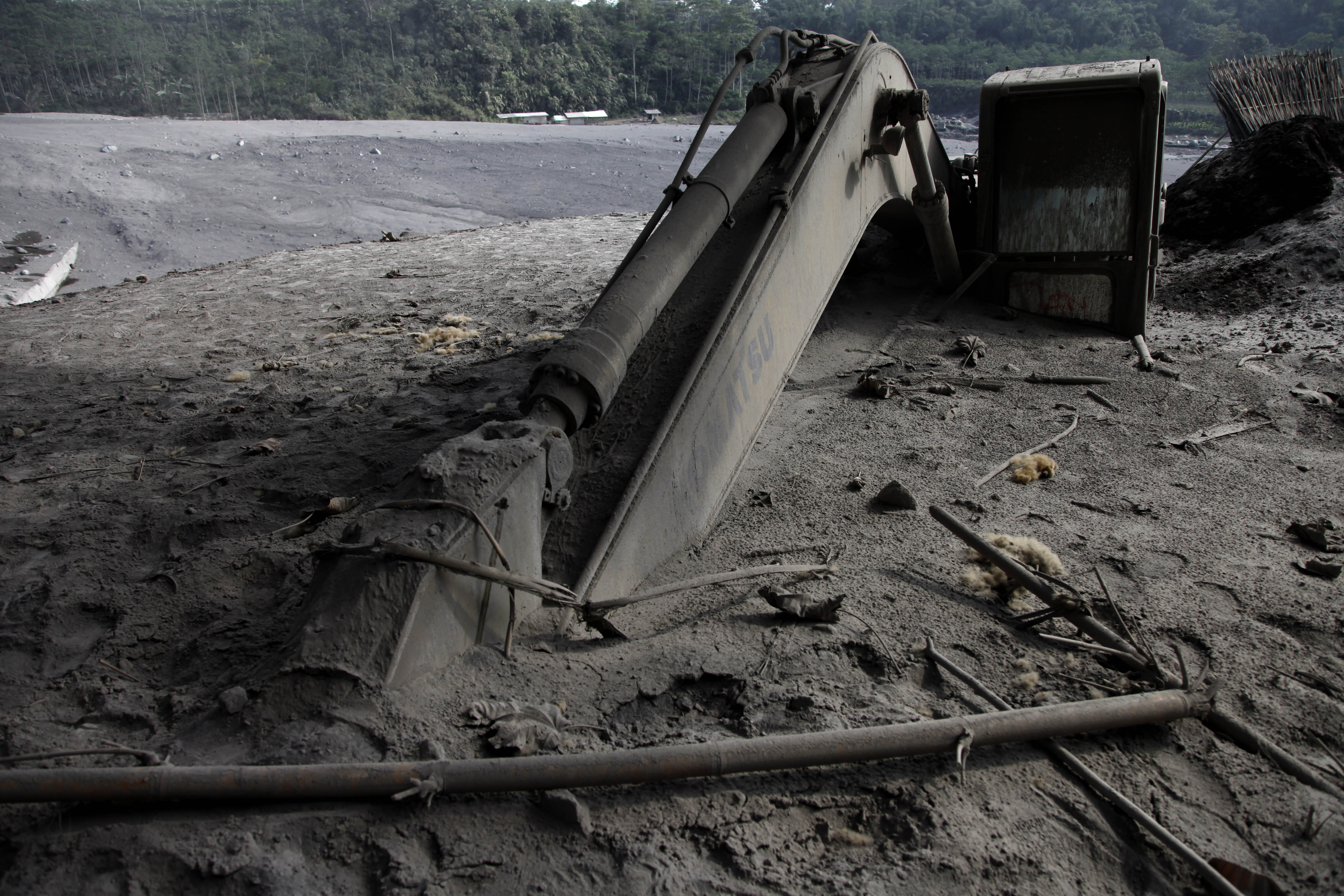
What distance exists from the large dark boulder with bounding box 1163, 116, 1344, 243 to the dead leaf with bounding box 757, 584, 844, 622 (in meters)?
6.76

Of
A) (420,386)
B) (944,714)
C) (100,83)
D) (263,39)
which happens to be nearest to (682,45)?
(263,39)

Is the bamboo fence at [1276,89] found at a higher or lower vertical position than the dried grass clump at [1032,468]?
higher

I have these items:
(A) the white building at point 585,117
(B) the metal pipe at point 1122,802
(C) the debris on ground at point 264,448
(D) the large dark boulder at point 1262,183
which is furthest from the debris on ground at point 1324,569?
(A) the white building at point 585,117

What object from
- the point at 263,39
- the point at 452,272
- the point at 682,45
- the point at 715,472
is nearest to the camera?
the point at 715,472

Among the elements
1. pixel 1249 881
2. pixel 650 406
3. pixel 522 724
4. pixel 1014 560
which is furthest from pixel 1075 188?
pixel 522 724

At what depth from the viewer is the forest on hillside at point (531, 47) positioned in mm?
12664

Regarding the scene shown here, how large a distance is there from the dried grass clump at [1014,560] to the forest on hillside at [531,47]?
43.4ft

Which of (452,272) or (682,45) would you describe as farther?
(682,45)

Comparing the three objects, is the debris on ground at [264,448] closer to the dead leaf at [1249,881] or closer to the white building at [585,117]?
the dead leaf at [1249,881]

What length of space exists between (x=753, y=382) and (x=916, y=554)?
0.87m

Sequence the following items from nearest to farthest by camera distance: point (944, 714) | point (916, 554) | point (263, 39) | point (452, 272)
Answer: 1. point (944, 714)
2. point (916, 554)
3. point (452, 272)
4. point (263, 39)

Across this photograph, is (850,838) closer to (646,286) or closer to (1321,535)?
(646,286)

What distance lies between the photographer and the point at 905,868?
1661 millimetres

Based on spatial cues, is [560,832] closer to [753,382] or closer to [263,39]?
[753,382]
